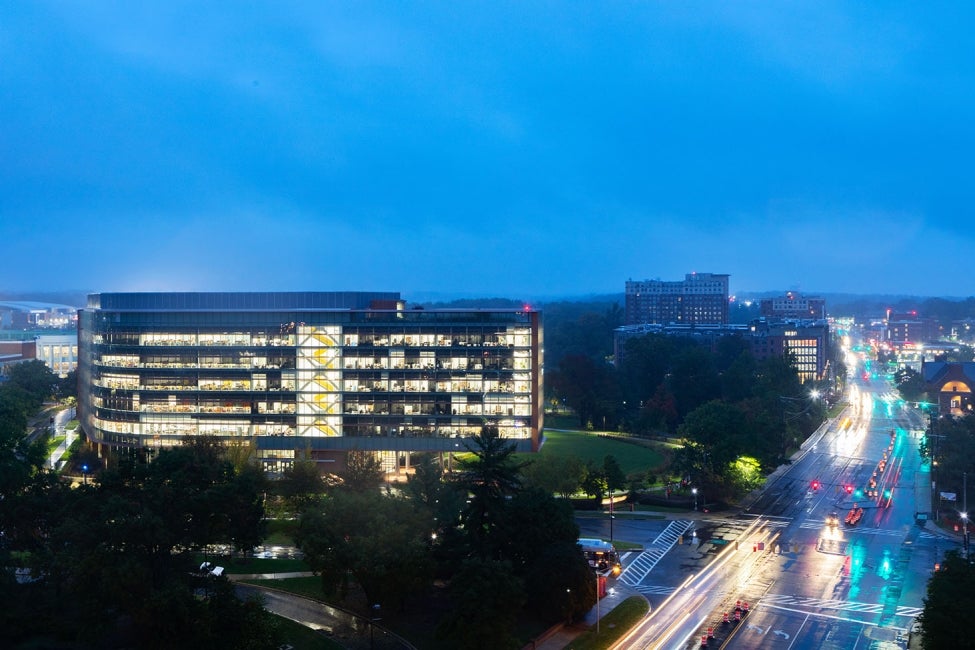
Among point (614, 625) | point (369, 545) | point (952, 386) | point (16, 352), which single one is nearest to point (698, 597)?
point (614, 625)

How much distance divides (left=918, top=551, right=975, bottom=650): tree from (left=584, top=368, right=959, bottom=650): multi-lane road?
5250 mm

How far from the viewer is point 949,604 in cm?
3991

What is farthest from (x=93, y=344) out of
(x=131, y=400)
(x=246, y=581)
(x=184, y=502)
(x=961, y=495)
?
(x=961, y=495)

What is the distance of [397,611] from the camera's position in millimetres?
50719

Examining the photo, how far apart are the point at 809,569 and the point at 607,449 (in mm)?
50038

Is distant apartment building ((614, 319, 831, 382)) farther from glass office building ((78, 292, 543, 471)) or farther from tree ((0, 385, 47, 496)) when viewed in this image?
tree ((0, 385, 47, 496))

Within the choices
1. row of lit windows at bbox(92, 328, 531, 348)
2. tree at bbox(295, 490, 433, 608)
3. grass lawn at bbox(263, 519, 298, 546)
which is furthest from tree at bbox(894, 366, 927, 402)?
tree at bbox(295, 490, 433, 608)

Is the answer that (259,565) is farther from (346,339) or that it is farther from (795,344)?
(795,344)

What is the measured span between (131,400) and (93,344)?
1076 cm

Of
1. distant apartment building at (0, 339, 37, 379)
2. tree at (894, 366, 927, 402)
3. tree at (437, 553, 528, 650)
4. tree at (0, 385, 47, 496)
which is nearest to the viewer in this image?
tree at (437, 553, 528, 650)

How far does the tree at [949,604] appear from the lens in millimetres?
38969

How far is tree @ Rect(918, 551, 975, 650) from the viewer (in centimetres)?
3897

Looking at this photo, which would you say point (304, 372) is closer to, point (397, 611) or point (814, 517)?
point (397, 611)

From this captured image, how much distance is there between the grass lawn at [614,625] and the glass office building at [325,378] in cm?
4178
